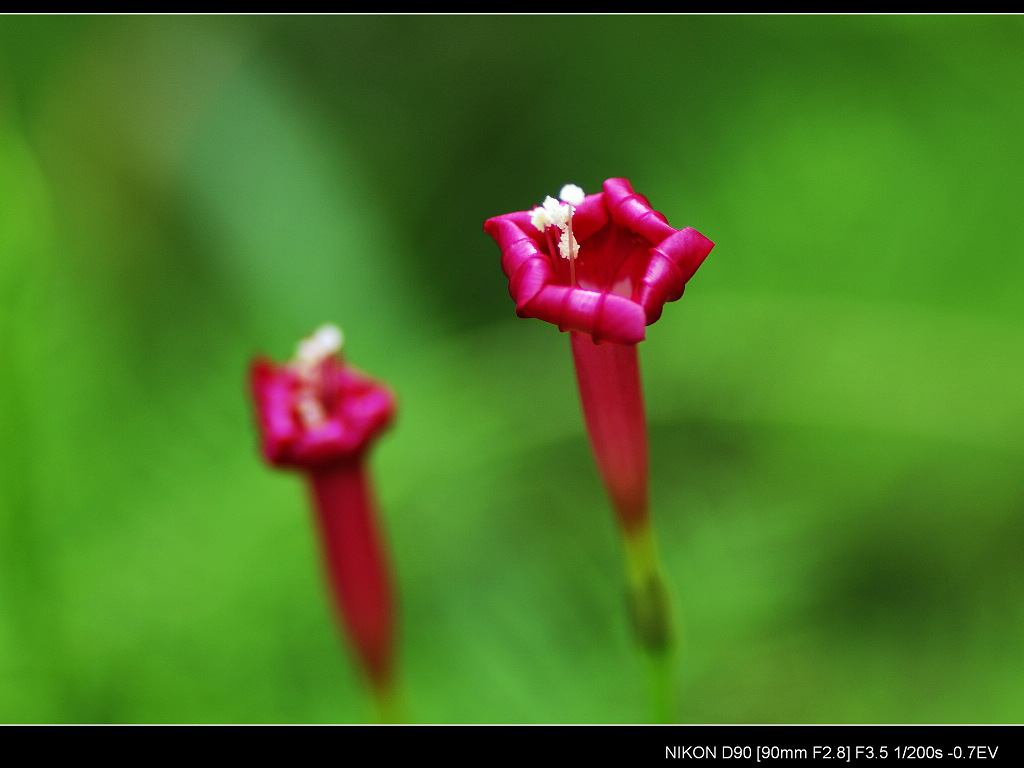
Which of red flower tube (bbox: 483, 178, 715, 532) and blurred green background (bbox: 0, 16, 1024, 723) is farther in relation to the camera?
blurred green background (bbox: 0, 16, 1024, 723)

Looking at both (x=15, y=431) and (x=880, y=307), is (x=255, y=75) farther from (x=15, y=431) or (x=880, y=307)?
(x=880, y=307)

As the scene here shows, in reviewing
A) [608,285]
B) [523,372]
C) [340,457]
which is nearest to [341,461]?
[340,457]

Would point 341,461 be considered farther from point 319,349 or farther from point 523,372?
point 523,372

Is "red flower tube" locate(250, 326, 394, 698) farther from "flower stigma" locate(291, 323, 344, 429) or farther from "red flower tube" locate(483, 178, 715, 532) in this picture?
"red flower tube" locate(483, 178, 715, 532)

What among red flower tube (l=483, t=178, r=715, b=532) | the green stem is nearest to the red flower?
red flower tube (l=483, t=178, r=715, b=532)

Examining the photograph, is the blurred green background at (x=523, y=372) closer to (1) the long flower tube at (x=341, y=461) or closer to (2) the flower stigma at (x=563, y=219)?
(1) the long flower tube at (x=341, y=461)

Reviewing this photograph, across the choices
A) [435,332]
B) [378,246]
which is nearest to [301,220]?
[378,246]
